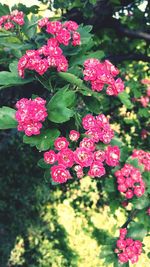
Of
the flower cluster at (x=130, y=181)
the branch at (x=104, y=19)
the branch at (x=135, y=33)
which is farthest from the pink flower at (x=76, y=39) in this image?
the branch at (x=135, y=33)

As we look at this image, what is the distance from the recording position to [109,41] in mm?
4633

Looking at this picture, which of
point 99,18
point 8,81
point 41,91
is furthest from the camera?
point 99,18

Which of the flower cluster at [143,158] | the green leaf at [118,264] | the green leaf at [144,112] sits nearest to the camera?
the green leaf at [118,264]

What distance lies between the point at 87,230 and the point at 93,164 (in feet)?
13.8

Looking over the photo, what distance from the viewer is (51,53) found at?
78.0 inches

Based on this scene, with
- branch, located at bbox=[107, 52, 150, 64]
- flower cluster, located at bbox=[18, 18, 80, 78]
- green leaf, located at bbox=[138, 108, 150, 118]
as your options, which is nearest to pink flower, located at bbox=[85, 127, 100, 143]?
flower cluster, located at bbox=[18, 18, 80, 78]

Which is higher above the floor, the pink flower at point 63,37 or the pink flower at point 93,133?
the pink flower at point 63,37

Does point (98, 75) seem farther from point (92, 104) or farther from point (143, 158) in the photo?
point (143, 158)

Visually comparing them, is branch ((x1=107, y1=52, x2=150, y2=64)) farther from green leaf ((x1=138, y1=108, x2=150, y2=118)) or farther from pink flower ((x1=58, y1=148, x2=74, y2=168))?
pink flower ((x1=58, y1=148, x2=74, y2=168))

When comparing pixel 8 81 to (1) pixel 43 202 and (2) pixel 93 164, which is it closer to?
(2) pixel 93 164

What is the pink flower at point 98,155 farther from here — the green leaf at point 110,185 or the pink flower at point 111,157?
the green leaf at point 110,185

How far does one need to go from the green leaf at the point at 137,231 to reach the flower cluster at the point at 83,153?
2.95 ft

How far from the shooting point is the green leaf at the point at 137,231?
265 centimetres

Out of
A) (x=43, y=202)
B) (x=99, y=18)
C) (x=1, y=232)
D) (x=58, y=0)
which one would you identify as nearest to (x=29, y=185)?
(x=43, y=202)
